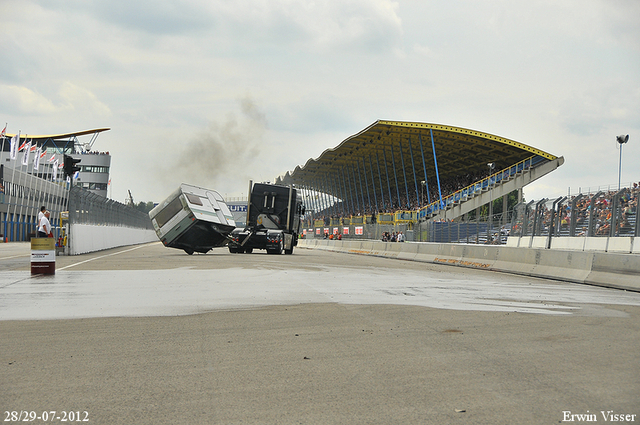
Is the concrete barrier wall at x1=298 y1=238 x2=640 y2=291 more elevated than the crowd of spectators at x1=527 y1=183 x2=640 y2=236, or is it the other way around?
the crowd of spectators at x1=527 y1=183 x2=640 y2=236

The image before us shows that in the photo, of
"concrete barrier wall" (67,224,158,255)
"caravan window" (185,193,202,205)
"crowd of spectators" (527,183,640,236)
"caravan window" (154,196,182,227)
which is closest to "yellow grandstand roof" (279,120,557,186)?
"concrete barrier wall" (67,224,158,255)

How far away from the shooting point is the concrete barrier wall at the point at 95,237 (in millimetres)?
27359

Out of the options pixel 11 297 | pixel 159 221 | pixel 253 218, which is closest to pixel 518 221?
pixel 253 218

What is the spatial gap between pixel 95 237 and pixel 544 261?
22.9 m

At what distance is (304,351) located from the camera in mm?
6023

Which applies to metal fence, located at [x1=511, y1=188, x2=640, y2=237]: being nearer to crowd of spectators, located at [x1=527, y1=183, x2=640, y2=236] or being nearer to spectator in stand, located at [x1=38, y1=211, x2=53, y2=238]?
crowd of spectators, located at [x1=527, y1=183, x2=640, y2=236]

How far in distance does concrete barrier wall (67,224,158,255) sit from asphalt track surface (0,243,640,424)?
17.2 meters

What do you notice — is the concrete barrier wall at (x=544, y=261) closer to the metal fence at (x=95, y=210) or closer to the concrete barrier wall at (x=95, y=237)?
the concrete barrier wall at (x=95, y=237)

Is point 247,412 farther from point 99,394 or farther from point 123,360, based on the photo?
point 123,360

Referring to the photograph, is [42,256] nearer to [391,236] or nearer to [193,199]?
[193,199]

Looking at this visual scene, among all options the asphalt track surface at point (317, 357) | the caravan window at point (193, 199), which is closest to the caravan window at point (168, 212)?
the caravan window at point (193, 199)

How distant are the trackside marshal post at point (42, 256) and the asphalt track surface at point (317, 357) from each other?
13.2 feet

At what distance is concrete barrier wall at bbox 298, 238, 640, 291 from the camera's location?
541 inches

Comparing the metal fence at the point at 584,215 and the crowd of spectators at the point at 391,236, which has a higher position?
the metal fence at the point at 584,215
